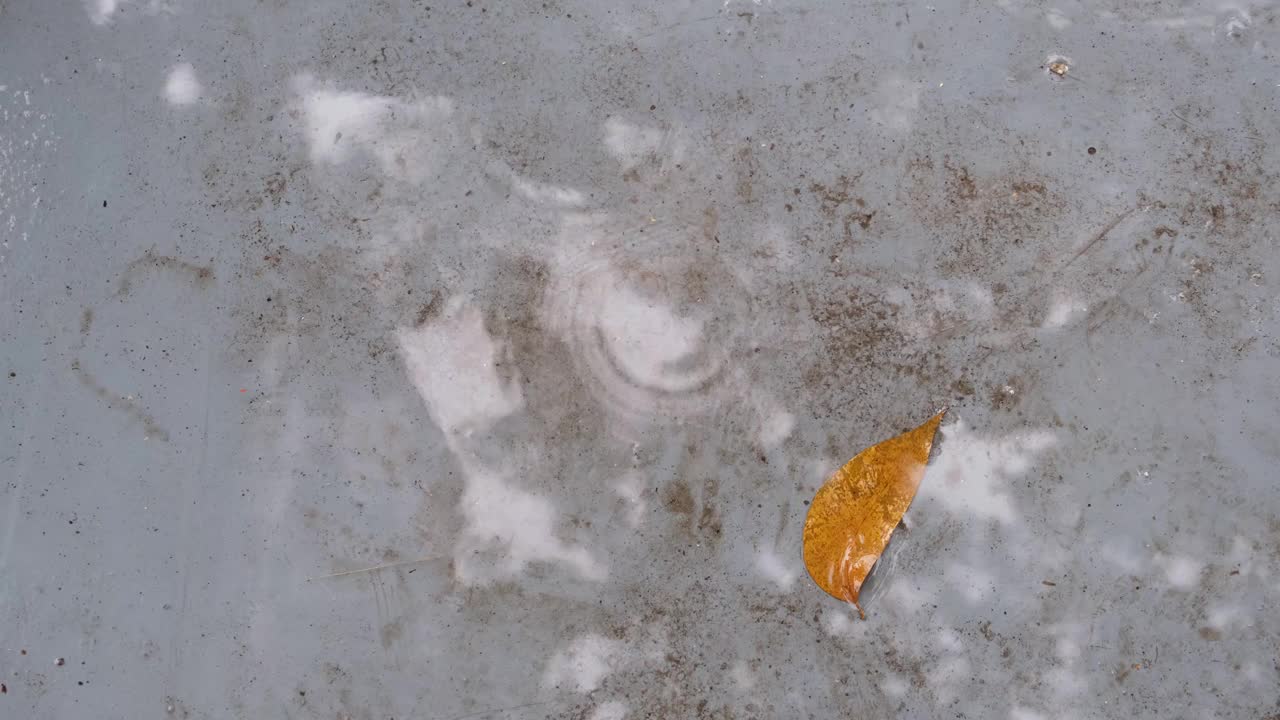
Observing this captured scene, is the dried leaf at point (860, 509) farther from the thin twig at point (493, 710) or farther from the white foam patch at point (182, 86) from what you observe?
the white foam patch at point (182, 86)

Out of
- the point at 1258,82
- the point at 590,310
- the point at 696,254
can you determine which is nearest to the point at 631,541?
the point at 590,310

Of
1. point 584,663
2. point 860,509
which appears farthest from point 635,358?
point 584,663

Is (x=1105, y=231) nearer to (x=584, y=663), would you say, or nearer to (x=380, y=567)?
(x=584, y=663)

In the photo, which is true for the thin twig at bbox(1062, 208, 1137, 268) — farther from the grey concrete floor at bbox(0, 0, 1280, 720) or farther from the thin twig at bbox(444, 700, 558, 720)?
the thin twig at bbox(444, 700, 558, 720)

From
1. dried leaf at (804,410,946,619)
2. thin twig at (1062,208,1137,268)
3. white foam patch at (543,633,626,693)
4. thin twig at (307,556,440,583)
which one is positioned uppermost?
thin twig at (1062,208,1137,268)

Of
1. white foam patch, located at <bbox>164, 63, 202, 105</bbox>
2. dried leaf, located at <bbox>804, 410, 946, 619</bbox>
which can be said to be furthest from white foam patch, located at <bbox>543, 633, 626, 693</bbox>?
white foam patch, located at <bbox>164, 63, 202, 105</bbox>

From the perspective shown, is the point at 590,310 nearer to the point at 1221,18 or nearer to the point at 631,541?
the point at 631,541

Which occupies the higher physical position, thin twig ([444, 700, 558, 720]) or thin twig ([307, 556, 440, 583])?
thin twig ([307, 556, 440, 583])

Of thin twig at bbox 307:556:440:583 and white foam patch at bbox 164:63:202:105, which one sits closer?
thin twig at bbox 307:556:440:583
